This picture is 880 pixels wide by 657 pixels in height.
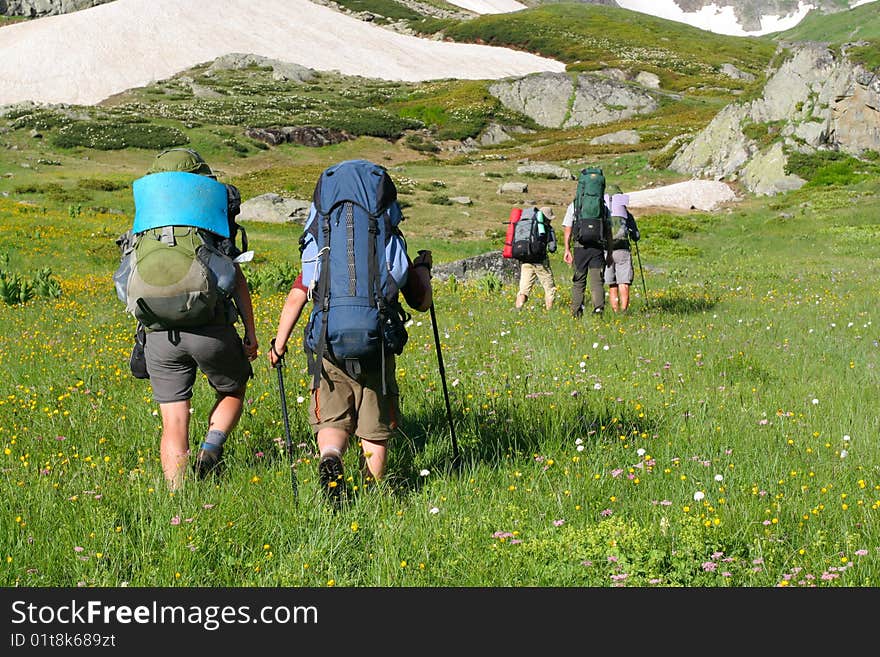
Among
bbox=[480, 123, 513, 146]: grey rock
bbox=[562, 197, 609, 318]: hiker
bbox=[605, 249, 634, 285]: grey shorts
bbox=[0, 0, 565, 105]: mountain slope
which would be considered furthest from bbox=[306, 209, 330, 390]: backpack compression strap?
bbox=[0, 0, 565, 105]: mountain slope

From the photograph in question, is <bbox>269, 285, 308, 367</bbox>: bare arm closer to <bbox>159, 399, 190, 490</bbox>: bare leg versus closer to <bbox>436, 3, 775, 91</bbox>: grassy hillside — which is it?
<bbox>159, 399, 190, 490</bbox>: bare leg

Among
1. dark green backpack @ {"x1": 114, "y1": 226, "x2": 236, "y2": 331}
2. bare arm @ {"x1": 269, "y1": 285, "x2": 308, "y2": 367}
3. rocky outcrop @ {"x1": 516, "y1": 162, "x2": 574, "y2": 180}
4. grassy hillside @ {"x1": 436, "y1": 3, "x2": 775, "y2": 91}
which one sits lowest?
bare arm @ {"x1": 269, "y1": 285, "x2": 308, "y2": 367}

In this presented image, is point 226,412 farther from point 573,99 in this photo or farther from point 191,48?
point 191,48

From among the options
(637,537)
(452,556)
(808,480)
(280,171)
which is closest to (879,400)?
(808,480)

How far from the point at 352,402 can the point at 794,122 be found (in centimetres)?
4015

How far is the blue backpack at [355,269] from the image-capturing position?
4.23m

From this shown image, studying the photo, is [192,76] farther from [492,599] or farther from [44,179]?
[492,599]

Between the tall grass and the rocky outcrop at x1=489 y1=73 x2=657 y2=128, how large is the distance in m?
77.0

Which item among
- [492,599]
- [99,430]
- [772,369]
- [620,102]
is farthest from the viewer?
[620,102]

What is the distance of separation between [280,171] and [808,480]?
4760 centimetres

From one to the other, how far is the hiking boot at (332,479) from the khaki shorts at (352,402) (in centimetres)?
24

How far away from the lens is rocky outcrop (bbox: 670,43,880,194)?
37625 millimetres

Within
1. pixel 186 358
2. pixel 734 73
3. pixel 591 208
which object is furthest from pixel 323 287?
pixel 734 73

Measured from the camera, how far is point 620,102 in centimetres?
8631
